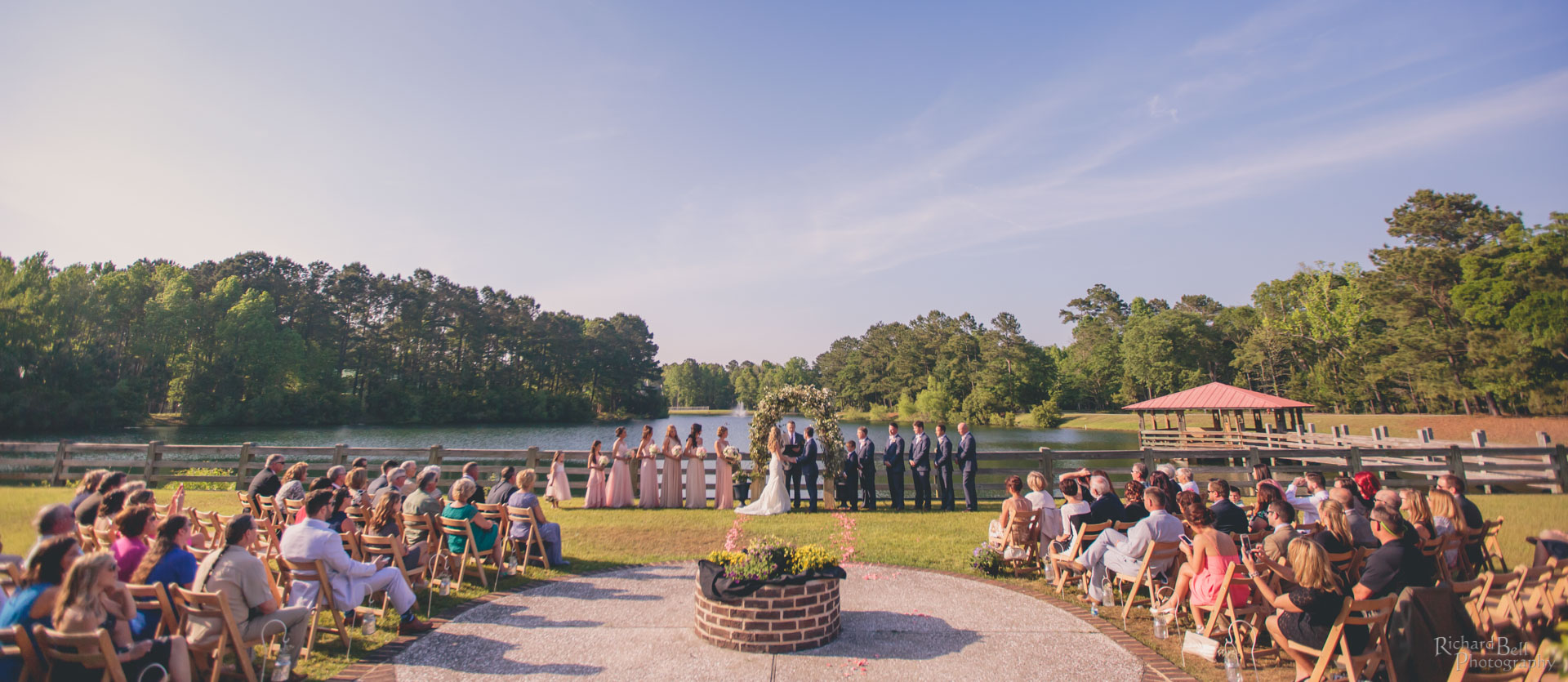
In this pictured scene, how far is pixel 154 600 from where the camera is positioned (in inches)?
166

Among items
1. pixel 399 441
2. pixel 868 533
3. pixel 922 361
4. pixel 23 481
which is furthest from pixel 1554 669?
pixel 922 361

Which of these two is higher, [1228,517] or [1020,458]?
[1228,517]

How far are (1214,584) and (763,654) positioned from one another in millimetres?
3647

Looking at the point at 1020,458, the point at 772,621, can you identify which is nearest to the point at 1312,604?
the point at 772,621

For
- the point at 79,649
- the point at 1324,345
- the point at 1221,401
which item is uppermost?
the point at 1324,345

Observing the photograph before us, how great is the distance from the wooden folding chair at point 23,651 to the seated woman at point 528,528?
4321 mm

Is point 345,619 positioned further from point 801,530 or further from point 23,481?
point 23,481

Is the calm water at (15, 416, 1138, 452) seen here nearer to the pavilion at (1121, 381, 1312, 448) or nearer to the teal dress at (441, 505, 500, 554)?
the pavilion at (1121, 381, 1312, 448)

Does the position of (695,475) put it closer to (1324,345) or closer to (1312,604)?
(1312,604)

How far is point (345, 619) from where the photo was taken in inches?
243

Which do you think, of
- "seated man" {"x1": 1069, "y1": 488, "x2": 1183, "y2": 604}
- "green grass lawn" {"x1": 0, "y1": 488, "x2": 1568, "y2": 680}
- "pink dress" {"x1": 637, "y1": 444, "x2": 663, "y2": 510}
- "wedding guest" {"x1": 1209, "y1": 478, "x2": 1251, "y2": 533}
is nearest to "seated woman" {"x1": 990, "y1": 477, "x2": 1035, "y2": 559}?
"green grass lawn" {"x1": 0, "y1": 488, "x2": 1568, "y2": 680}

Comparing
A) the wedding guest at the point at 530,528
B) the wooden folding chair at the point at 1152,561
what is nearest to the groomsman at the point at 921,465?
the wooden folding chair at the point at 1152,561

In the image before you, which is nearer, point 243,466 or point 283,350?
point 243,466

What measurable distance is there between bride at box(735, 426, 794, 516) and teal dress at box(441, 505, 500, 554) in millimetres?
Answer: 5552
